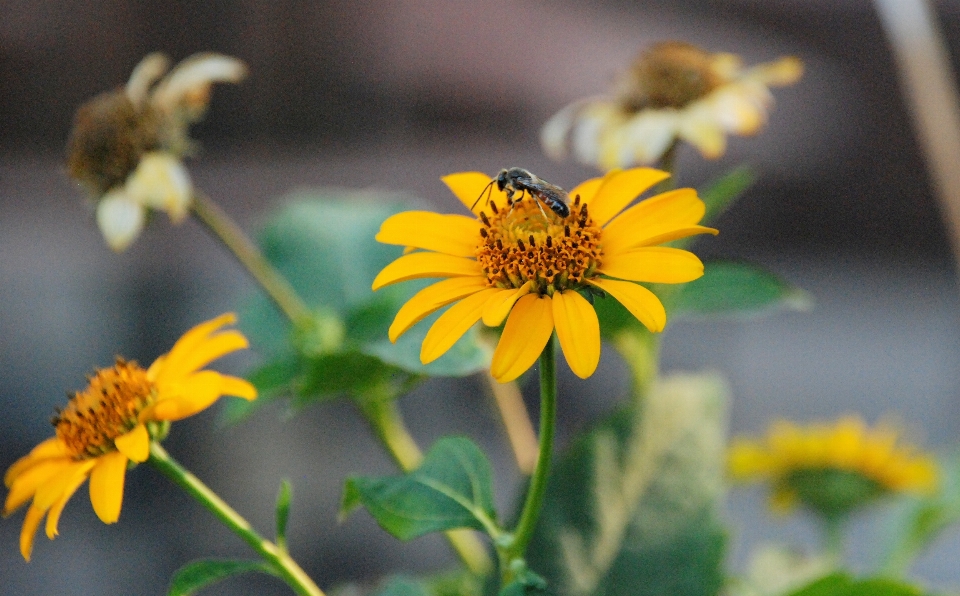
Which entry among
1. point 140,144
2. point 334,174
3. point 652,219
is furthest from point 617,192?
point 334,174

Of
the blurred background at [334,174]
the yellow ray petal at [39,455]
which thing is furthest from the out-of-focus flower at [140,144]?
the blurred background at [334,174]

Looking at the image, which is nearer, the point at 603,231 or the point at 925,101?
the point at 603,231

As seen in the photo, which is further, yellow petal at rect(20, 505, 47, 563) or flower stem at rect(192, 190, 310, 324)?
flower stem at rect(192, 190, 310, 324)

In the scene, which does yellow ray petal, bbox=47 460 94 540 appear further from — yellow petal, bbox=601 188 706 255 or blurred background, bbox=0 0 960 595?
blurred background, bbox=0 0 960 595

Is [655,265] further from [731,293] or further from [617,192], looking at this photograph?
[731,293]

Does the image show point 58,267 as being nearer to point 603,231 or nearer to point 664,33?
point 664,33

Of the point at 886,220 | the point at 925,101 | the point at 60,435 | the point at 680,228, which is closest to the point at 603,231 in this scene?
the point at 680,228

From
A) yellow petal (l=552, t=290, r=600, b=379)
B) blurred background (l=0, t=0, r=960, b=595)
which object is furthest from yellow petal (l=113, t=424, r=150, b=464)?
blurred background (l=0, t=0, r=960, b=595)
